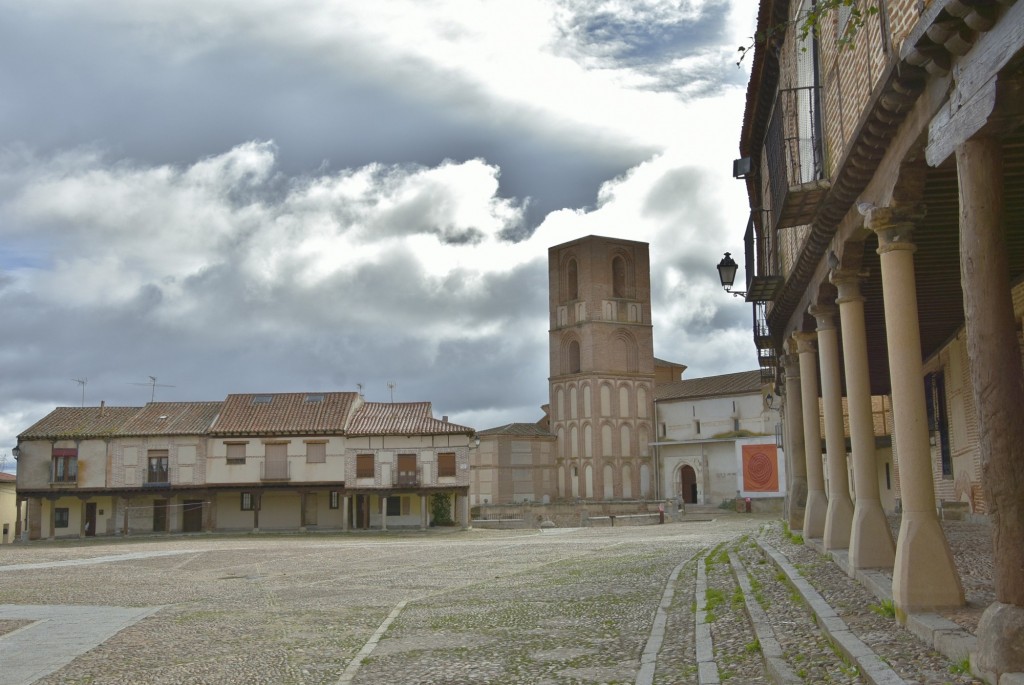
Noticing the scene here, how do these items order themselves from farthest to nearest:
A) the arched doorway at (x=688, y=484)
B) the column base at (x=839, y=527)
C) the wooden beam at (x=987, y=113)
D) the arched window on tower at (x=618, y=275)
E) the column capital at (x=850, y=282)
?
the arched window on tower at (x=618, y=275) < the arched doorway at (x=688, y=484) < the column base at (x=839, y=527) < the column capital at (x=850, y=282) < the wooden beam at (x=987, y=113)

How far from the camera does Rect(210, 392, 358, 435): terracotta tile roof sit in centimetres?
4459

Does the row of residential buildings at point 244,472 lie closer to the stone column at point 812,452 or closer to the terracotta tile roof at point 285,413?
the terracotta tile roof at point 285,413

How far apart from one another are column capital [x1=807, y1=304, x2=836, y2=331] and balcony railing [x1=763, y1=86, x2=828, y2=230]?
1156 mm

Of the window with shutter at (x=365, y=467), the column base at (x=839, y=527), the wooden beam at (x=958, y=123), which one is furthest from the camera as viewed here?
the window with shutter at (x=365, y=467)

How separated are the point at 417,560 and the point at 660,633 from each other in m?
12.8

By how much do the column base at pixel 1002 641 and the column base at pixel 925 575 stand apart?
72.1 inches

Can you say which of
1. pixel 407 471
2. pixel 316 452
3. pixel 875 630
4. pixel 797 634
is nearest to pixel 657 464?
pixel 407 471

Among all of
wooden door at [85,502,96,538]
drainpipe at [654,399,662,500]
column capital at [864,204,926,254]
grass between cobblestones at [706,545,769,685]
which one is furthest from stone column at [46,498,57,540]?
column capital at [864,204,926,254]

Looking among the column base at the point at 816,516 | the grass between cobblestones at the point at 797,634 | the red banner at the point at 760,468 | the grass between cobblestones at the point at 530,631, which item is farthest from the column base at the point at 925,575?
the red banner at the point at 760,468

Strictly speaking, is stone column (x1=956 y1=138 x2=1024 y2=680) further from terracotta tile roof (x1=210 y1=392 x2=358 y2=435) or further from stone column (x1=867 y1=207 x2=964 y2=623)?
terracotta tile roof (x1=210 y1=392 x2=358 y2=435)

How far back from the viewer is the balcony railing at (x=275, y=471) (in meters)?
44.0

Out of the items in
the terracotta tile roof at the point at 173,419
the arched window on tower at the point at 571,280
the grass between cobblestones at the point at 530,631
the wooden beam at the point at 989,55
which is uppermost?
the arched window on tower at the point at 571,280

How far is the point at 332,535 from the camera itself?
39719 millimetres

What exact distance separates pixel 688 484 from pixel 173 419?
31072mm
